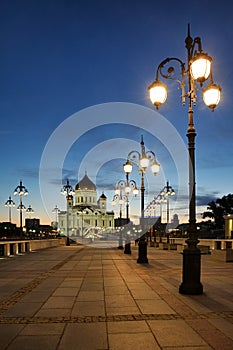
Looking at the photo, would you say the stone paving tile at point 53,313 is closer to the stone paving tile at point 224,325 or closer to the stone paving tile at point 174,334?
the stone paving tile at point 174,334

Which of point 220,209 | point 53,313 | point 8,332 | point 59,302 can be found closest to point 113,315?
point 53,313

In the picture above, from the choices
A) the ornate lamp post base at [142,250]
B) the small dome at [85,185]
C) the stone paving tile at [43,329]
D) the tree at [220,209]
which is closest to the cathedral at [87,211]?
the small dome at [85,185]

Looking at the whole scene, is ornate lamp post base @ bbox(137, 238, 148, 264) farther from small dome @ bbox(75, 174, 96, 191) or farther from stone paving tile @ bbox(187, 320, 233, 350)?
small dome @ bbox(75, 174, 96, 191)

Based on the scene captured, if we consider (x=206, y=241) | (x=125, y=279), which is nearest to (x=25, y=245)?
(x=206, y=241)

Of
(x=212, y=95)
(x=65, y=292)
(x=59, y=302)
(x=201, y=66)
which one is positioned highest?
(x=201, y=66)

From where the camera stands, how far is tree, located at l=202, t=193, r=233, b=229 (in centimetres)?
8094

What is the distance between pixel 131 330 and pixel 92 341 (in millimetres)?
908

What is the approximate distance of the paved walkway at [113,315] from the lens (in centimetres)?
607

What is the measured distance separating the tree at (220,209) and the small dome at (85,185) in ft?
245

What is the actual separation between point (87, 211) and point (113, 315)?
145 meters

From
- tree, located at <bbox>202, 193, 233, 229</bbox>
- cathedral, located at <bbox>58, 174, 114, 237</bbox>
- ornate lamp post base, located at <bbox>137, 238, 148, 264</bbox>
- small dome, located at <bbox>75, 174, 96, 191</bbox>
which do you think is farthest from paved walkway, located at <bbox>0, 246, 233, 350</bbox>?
small dome, located at <bbox>75, 174, 96, 191</bbox>

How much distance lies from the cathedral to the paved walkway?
126 m

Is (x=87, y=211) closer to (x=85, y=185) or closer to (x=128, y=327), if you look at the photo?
(x=85, y=185)

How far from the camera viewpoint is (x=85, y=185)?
151 m
